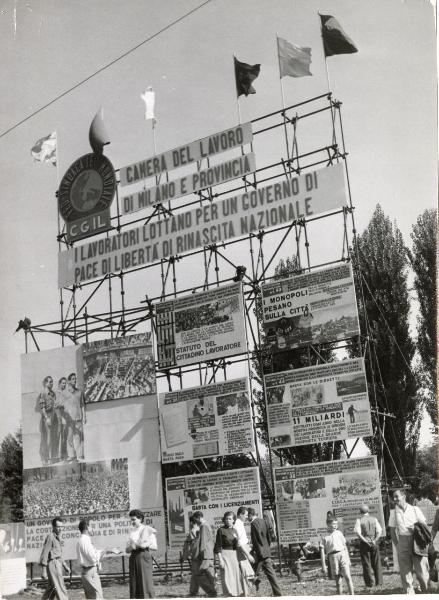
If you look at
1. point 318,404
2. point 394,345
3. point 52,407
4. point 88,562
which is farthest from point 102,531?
point 394,345

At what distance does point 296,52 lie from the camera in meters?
12.9

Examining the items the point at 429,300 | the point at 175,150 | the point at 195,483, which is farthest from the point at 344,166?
the point at 195,483

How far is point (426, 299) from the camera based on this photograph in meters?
15.3

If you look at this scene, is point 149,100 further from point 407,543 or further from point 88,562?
point 407,543

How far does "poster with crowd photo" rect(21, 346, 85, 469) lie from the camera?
13773mm

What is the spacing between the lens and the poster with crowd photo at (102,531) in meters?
12.7

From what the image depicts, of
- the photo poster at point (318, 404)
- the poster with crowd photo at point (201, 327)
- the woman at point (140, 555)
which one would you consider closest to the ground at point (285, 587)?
the woman at point (140, 555)

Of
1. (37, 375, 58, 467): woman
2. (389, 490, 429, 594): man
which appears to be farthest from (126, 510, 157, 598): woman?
(37, 375, 58, 467): woman

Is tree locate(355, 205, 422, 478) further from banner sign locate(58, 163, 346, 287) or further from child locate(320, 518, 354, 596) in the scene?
Answer: child locate(320, 518, 354, 596)

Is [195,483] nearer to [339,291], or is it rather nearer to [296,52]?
[339,291]

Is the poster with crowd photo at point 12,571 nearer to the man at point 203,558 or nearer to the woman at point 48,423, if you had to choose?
the woman at point 48,423

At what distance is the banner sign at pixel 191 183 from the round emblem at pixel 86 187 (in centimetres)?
54

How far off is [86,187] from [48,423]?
433 cm

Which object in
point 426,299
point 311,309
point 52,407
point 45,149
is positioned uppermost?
point 45,149
